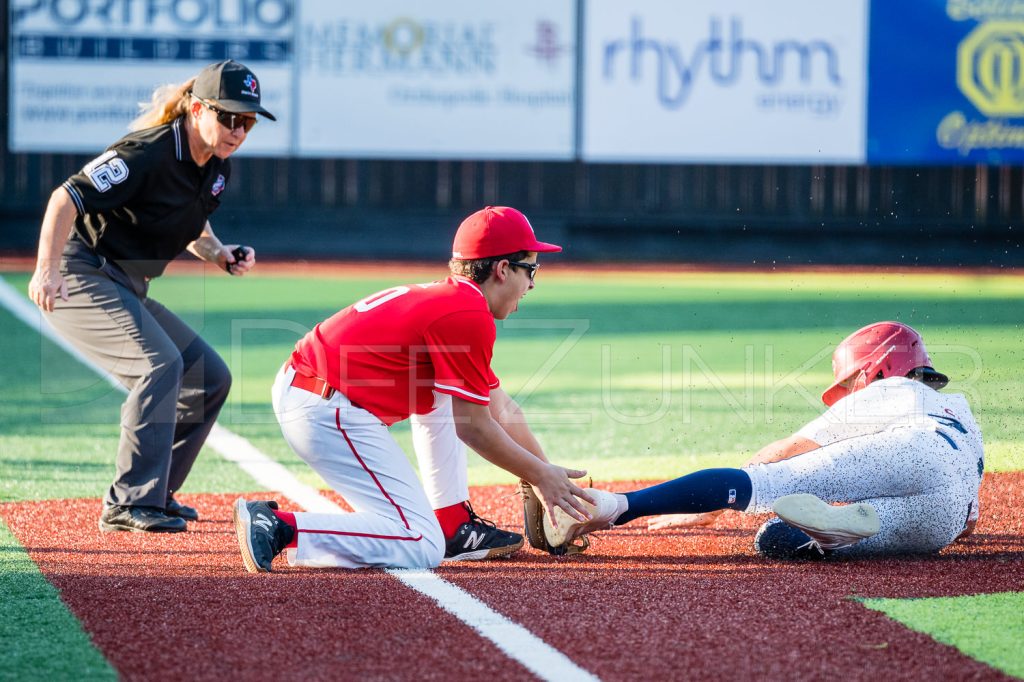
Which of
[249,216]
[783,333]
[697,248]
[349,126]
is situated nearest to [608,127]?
[697,248]

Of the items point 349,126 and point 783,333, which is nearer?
point 783,333

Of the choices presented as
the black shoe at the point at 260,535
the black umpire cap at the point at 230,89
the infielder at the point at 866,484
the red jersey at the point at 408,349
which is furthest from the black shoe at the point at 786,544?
the black umpire cap at the point at 230,89

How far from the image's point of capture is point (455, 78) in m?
20.5

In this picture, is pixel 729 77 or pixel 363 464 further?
pixel 729 77

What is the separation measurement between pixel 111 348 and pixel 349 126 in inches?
620

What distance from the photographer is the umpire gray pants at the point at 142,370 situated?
5.00 metres

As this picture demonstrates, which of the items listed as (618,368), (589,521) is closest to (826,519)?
(589,521)

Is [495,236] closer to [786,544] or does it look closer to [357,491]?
[357,491]

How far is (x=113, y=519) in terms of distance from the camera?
5008mm

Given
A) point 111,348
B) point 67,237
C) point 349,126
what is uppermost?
point 349,126

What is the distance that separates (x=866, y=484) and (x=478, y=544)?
1426mm

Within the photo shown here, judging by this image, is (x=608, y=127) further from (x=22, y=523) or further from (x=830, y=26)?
(x=22, y=523)

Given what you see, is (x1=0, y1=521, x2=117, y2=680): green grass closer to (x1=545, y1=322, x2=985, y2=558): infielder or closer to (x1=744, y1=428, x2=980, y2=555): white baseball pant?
(x1=545, y1=322, x2=985, y2=558): infielder

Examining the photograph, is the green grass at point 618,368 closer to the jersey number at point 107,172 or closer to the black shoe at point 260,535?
the jersey number at point 107,172
